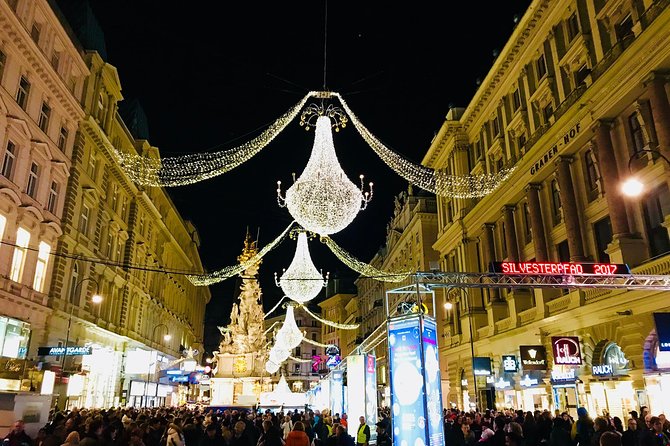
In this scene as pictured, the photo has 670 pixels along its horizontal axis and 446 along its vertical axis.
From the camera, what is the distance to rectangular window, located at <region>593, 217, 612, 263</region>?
72.1 feet

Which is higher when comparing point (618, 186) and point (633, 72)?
point (633, 72)

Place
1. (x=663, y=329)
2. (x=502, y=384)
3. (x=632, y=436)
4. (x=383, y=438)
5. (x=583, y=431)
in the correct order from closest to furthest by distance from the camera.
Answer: (x=632, y=436) → (x=583, y=431) → (x=663, y=329) → (x=383, y=438) → (x=502, y=384)

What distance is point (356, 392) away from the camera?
19.7 metres

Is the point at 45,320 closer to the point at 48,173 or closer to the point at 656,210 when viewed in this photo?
the point at 48,173

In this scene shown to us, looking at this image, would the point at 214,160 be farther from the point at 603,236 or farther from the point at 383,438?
the point at 603,236

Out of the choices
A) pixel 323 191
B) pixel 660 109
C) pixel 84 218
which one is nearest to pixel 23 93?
pixel 84 218

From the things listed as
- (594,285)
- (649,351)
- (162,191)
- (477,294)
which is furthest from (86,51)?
(649,351)

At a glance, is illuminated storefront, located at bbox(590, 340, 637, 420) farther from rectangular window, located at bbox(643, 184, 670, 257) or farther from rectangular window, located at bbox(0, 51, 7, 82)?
rectangular window, located at bbox(0, 51, 7, 82)

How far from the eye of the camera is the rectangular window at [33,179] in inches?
1025

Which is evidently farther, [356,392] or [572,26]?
[572,26]

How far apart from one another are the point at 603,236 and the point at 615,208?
8.70 ft

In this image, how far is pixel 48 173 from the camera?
27438mm

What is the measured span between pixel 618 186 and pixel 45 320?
2831cm

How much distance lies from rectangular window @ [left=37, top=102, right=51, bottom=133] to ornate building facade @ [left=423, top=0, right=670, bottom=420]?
25.4 m
